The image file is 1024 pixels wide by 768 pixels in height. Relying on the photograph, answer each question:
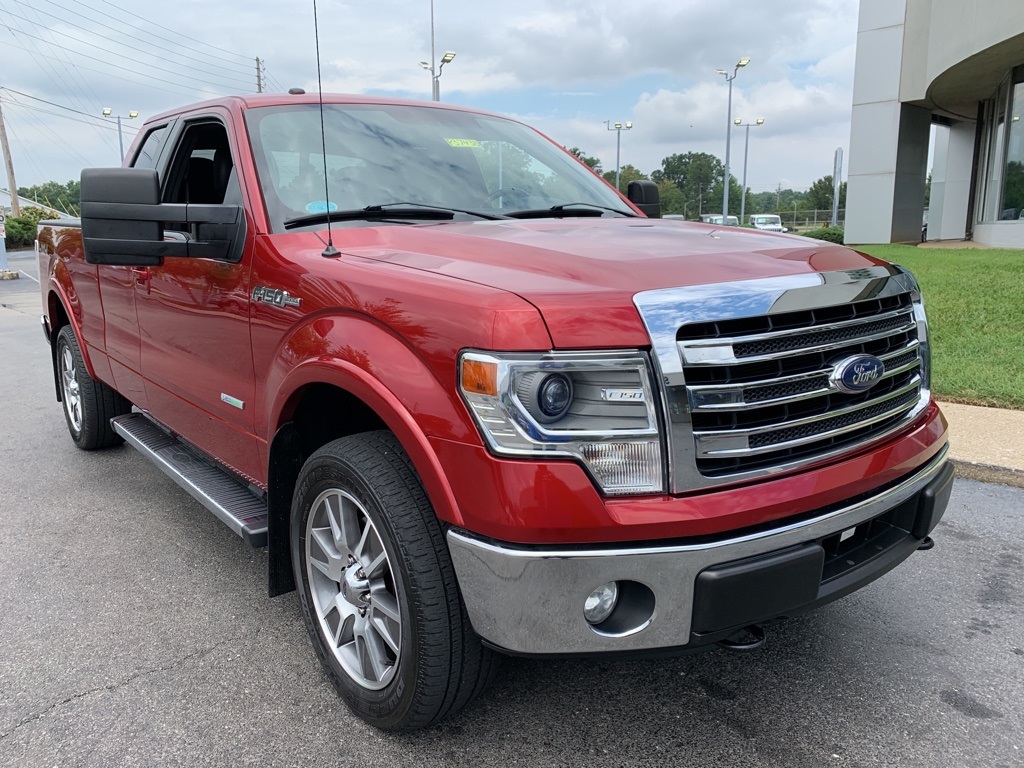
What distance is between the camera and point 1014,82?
20.9 meters

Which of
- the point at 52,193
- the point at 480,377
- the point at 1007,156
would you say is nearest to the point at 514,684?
the point at 480,377

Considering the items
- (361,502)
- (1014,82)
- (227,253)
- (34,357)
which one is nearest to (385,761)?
(361,502)

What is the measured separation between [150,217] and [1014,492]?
4572 millimetres

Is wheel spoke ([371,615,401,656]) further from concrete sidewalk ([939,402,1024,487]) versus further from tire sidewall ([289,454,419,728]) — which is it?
concrete sidewalk ([939,402,1024,487])

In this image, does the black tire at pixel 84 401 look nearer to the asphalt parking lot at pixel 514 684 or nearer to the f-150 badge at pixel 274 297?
the asphalt parking lot at pixel 514 684

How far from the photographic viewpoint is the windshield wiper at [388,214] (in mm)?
3027

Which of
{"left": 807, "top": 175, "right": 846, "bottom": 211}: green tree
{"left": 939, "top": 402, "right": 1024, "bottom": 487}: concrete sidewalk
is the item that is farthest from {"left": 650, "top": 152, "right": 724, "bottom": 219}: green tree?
{"left": 939, "top": 402, "right": 1024, "bottom": 487}: concrete sidewalk

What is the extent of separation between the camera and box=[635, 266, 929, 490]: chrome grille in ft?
6.50

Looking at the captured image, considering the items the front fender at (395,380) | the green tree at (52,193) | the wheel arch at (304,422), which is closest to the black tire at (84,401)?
the wheel arch at (304,422)

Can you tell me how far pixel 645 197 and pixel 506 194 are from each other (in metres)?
1.31

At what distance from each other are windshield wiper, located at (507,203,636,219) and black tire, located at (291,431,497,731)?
1354 millimetres

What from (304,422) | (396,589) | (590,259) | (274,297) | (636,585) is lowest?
(396,589)

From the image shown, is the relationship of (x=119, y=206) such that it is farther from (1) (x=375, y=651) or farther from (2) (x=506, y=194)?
(1) (x=375, y=651)

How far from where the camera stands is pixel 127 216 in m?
2.78
